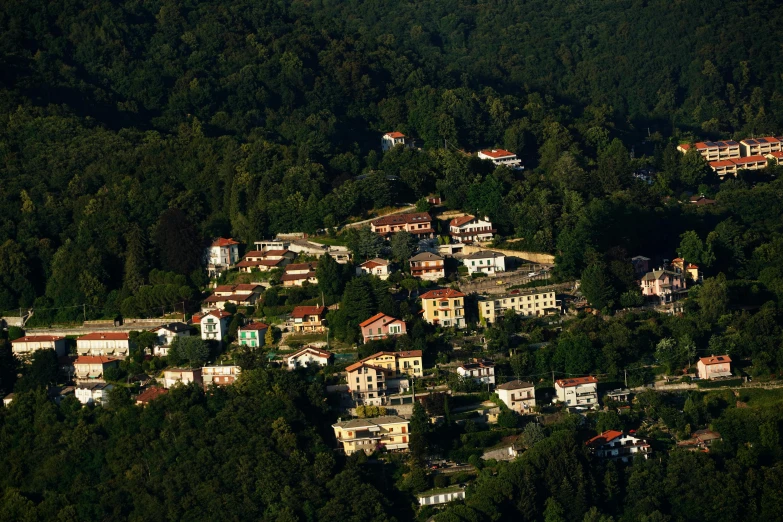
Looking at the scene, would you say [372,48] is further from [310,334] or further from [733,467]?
[733,467]

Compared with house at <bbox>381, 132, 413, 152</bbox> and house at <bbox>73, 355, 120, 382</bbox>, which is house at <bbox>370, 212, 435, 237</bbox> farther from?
house at <bbox>73, 355, 120, 382</bbox>

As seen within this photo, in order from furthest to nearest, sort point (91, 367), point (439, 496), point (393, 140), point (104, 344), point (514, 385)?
point (393, 140) → point (104, 344) → point (91, 367) → point (514, 385) → point (439, 496)

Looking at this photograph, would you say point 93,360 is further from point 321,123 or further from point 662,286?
point 321,123

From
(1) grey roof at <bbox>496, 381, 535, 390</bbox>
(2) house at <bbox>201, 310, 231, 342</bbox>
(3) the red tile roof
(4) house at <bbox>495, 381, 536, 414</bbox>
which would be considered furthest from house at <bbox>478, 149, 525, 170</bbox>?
(4) house at <bbox>495, 381, 536, 414</bbox>

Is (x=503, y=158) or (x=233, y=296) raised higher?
(x=503, y=158)

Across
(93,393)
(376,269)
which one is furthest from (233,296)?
(93,393)
